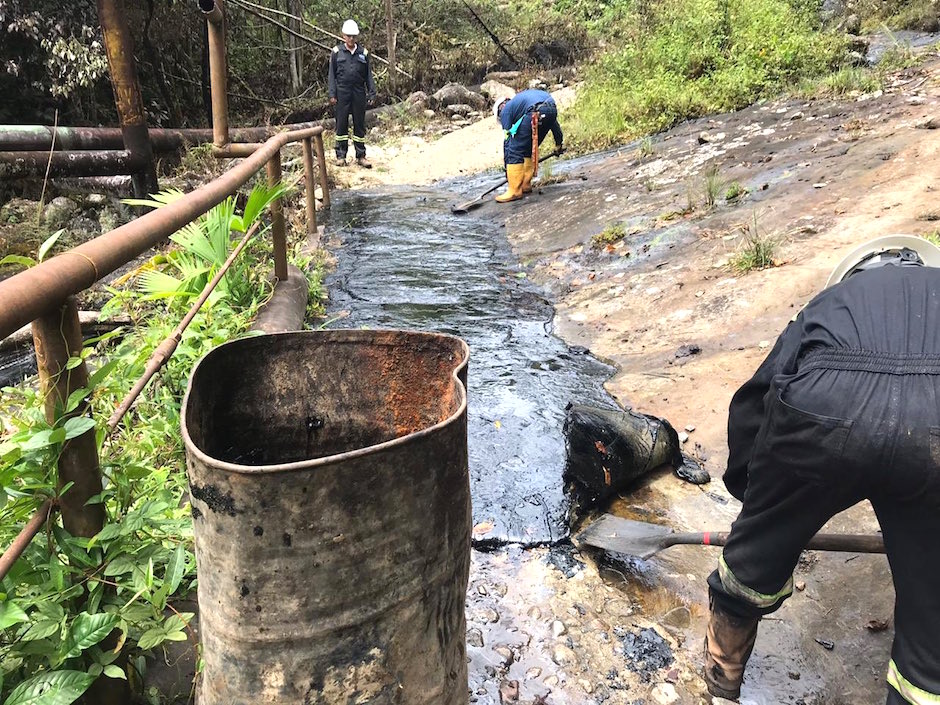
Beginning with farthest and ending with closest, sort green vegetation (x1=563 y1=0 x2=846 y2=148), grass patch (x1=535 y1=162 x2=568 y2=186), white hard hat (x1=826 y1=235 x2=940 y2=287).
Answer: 1. green vegetation (x1=563 y1=0 x2=846 y2=148)
2. grass patch (x1=535 y1=162 x2=568 y2=186)
3. white hard hat (x1=826 y1=235 x2=940 y2=287)

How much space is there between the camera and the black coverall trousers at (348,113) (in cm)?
1083

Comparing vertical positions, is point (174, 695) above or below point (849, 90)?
below

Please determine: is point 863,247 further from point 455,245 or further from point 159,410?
point 455,245

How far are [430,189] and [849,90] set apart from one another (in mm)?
5900

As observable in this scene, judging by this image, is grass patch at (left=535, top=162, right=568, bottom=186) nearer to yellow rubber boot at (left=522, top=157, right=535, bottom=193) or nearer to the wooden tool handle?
yellow rubber boot at (left=522, top=157, right=535, bottom=193)

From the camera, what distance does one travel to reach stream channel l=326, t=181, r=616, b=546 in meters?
2.99

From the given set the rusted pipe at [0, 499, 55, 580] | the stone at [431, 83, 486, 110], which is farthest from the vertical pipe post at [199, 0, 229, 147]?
the stone at [431, 83, 486, 110]

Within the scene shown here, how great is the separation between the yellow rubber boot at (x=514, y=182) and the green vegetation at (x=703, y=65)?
1765mm

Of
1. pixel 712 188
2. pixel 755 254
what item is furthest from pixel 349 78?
pixel 755 254

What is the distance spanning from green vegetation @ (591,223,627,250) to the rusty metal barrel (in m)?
5.12

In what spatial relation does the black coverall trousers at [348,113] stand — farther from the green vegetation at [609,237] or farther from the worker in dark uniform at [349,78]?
the green vegetation at [609,237]

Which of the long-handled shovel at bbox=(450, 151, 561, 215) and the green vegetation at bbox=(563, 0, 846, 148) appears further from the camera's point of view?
the green vegetation at bbox=(563, 0, 846, 148)

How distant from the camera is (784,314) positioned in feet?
13.4

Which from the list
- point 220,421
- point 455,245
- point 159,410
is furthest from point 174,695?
point 455,245
